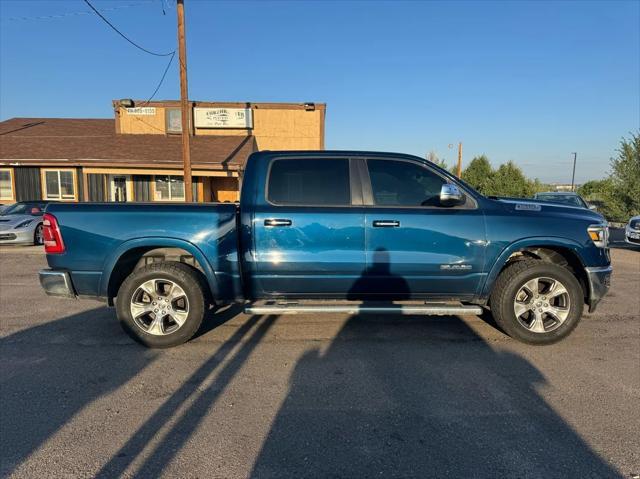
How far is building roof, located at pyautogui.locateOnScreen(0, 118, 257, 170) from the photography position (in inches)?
691

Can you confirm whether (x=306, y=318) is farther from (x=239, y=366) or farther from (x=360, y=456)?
(x=360, y=456)

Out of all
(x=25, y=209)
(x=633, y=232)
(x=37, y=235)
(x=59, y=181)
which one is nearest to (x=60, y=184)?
(x=59, y=181)

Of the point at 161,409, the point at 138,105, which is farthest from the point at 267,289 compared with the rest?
the point at 138,105

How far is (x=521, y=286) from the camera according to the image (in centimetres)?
436

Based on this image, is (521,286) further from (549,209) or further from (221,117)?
(221,117)

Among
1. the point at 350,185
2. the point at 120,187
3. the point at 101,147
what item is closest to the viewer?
the point at 350,185

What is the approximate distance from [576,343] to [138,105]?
2349cm

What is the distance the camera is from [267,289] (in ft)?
14.5

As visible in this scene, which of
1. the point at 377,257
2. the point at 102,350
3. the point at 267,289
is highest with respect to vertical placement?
the point at 377,257

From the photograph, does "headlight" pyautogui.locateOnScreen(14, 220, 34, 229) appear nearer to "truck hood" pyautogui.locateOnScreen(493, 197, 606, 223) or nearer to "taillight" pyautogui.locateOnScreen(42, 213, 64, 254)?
"taillight" pyautogui.locateOnScreen(42, 213, 64, 254)

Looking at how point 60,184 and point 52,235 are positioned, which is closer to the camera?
point 52,235

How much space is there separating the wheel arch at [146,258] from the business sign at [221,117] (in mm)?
19236

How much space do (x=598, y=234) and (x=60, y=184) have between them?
21438mm

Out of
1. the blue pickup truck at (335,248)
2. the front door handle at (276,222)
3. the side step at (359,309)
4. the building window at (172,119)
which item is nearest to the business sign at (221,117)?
the building window at (172,119)
